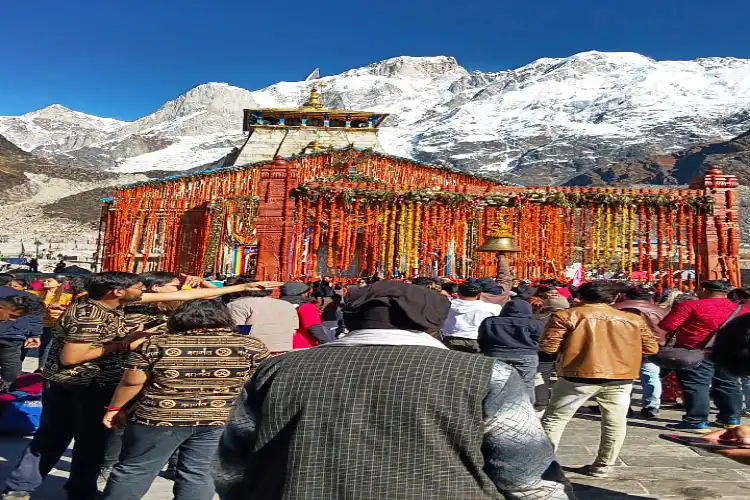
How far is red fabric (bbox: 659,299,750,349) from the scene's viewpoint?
607 centimetres

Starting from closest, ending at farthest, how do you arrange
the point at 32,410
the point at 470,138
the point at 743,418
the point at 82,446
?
the point at 82,446 → the point at 32,410 → the point at 743,418 → the point at 470,138

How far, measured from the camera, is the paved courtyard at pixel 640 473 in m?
4.59

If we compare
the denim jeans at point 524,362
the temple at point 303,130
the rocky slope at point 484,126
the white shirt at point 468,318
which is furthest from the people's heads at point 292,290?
the rocky slope at point 484,126

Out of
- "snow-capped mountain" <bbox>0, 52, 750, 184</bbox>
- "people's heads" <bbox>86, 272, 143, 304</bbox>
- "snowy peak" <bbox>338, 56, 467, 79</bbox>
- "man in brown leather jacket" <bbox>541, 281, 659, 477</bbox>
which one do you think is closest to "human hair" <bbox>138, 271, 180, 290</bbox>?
"people's heads" <bbox>86, 272, 143, 304</bbox>

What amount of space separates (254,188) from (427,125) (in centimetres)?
9696

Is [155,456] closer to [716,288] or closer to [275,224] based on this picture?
[716,288]

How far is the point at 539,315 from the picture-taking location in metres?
7.35

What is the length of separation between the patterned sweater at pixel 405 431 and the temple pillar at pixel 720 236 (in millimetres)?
11627

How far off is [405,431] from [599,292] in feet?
11.2

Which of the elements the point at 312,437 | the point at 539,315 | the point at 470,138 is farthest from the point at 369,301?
the point at 470,138

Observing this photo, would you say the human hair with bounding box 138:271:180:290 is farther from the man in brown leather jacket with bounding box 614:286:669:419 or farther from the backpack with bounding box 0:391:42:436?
the man in brown leather jacket with bounding box 614:286:669:419

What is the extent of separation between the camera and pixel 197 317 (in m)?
3.39

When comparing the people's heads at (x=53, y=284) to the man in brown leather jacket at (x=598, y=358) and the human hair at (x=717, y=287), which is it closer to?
the man in brown leather jacket at (x=598, y=358)

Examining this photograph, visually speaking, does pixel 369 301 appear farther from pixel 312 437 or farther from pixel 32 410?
pixel 32 410
